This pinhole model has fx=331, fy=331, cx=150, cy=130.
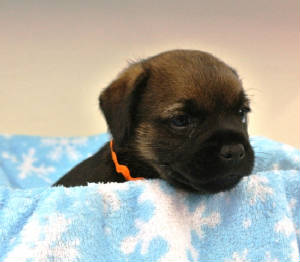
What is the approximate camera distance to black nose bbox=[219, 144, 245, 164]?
129cm

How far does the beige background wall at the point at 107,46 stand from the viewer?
2789 millimetres

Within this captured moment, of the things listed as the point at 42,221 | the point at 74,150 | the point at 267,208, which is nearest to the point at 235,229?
the point at 267,208

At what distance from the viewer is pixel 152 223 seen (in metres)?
1.27

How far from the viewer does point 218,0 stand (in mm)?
2814

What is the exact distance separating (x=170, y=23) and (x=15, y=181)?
1890 millimetres

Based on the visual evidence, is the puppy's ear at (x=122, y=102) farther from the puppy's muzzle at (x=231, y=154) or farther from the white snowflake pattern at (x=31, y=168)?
the white snowflake pattern at (x=31, y=168)

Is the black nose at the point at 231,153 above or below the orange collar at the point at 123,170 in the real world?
above

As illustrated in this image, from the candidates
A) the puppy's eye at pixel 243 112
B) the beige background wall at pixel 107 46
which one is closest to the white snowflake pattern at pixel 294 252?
the puppy's eye at pixel 243 112

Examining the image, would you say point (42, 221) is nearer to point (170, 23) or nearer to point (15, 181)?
point (15, 181)

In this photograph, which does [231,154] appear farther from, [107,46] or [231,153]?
[107,46]

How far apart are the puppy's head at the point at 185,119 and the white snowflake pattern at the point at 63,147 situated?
1509mm

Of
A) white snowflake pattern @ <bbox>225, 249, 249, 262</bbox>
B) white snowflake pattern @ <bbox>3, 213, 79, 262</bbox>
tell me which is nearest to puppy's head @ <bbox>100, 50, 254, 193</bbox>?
white snowflake pattern @ <bbox>225, 249, 249, 262</bbox>

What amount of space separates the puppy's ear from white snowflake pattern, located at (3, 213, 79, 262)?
49 centimetres

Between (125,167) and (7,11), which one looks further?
(7,11)
